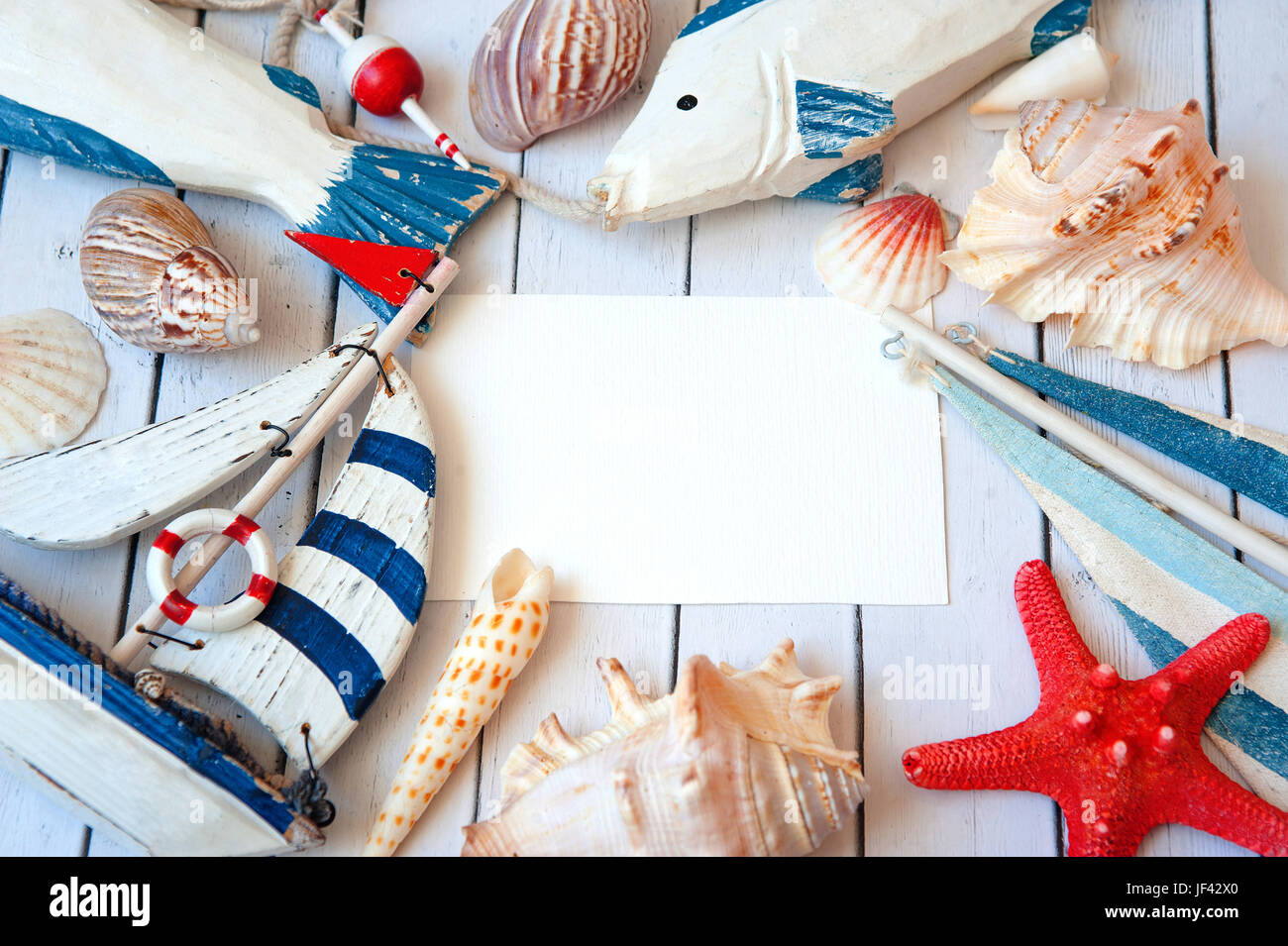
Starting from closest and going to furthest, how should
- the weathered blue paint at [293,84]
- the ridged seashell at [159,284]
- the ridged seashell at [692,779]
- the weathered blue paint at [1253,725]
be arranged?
the ridged seashell at [692,779], the weathered blue paint at [1253,725], the ridged seashell at [159,284], the weathered blue paint at [293,84]

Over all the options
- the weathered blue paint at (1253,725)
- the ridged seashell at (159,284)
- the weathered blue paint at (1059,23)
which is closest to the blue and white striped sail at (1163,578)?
the weathered blue paint at (1253,725)

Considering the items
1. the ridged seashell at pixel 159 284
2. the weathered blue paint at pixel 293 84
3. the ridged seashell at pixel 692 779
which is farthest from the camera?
the weathered blue paint at pixel 293 84

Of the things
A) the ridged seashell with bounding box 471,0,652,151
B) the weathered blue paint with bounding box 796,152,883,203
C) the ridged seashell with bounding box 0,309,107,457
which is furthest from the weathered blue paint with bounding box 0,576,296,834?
the weathered blue paint with bounding box 796,152,883,203

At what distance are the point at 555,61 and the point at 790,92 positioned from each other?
0.84ft

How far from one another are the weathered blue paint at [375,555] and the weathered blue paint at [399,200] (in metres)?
0.24

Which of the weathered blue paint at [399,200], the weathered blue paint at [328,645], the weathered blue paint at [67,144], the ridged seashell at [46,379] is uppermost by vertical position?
the weathered blue paint at [67,144]

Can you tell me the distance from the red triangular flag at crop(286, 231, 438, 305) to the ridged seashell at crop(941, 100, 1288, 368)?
23.1 inches

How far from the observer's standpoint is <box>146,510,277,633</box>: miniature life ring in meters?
0.92

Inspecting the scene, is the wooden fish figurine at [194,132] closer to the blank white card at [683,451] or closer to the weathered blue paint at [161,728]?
the blank white card at [683,451]

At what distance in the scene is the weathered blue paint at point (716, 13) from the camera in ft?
3.57

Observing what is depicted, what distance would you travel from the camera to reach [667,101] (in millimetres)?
1061

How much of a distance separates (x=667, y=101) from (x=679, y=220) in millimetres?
131
